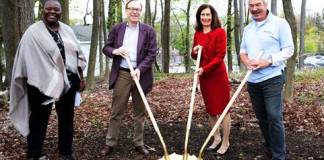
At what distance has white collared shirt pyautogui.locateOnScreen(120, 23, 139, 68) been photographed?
552 cm

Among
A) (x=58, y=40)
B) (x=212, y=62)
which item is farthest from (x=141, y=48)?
(x=58, y=40)

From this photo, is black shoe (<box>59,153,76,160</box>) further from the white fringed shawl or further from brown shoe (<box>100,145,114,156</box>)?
the white fringed shawl

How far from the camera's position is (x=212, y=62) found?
5.48 meters

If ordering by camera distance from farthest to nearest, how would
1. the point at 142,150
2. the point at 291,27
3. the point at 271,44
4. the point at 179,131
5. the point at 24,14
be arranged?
1. the point at 291,27
2. the point at 24,14
3. the point at 179,131
4. the point at 142,150
5. the point at 271,44

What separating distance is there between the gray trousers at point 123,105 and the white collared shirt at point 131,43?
149mm

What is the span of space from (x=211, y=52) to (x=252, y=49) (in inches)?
25.4

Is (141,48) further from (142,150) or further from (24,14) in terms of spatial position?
(24,14)

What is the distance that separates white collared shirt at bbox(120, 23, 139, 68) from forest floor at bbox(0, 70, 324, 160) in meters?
1.26

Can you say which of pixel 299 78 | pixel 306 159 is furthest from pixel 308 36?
pixel 306 159

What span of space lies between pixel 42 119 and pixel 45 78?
607 mm

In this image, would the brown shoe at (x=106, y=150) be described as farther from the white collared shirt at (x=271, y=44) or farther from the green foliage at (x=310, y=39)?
the green foliage at (x=310, y=39)

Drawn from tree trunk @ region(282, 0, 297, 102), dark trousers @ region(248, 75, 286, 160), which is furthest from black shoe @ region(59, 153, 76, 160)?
tree trunk @ region(282, 0, 297, 102)

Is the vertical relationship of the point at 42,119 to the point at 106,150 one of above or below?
above

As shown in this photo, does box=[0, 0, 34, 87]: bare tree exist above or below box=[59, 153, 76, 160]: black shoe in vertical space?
above
